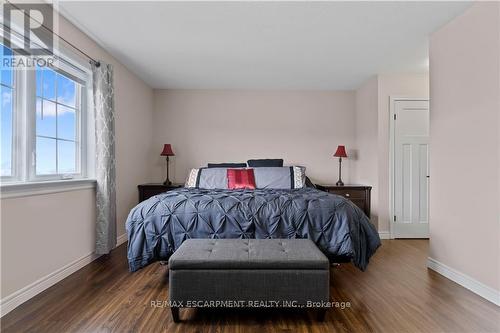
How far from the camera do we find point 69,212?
100 inches

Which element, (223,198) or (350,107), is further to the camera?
(350,107)

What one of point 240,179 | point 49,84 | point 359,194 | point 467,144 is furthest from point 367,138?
point 49,84

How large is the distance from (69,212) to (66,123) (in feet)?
2.86

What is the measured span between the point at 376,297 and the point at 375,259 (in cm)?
97

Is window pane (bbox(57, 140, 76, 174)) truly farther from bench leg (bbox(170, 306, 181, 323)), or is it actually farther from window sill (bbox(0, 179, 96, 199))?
bench leg (bbox(170, 306, 181, 323))

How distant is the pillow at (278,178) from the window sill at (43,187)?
1884 millimetres

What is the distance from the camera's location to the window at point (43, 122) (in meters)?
2.08

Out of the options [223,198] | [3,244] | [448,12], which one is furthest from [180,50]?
[448,12]

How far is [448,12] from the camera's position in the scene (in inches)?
94.3

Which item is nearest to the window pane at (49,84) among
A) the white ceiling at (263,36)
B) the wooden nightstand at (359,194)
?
the white ceiling at (263,36)

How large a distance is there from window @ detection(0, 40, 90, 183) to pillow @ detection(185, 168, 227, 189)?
1241mm

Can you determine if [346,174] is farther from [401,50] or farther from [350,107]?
[401,50]

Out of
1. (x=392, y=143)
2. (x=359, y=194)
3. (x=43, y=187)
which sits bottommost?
(x=359, y=194)

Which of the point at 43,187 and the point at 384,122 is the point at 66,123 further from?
the point at 384,122
